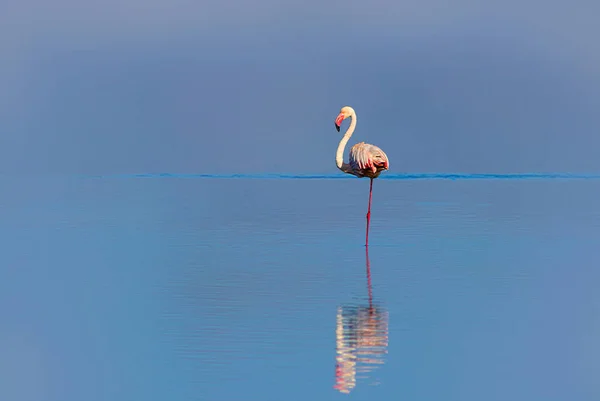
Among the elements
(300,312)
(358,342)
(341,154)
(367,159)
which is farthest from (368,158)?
(358,342)

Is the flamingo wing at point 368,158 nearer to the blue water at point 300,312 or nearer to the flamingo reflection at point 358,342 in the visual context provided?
the blue water at point 300,312

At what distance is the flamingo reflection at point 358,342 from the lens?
243 inches

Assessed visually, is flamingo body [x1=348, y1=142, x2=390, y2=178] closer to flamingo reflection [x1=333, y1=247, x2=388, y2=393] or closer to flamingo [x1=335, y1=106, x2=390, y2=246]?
flamingo [x1=335, y1=106, x2=390, y2=246]

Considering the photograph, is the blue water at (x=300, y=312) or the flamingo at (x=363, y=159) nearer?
the blue water at (x=300, y=312)

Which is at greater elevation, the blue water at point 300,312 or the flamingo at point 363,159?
the flamingo at point 363,159

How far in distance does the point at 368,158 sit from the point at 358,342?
7.25m

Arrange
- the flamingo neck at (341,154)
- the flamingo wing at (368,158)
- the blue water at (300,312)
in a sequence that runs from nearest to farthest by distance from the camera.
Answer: the blue water at (300,312) → the flamingo wing at (368,158) → the flamingo neck at (341,154)

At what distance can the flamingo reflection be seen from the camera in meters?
6.17

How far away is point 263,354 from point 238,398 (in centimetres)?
97

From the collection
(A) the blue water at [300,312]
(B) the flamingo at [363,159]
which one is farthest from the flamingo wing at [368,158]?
(A) the blue water at [300,312]

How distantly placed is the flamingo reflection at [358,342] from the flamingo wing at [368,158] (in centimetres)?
558

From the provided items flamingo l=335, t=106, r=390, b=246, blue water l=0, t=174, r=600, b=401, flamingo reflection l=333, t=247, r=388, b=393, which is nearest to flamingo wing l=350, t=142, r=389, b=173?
flamingo l=335, t=106, r=390, b=246

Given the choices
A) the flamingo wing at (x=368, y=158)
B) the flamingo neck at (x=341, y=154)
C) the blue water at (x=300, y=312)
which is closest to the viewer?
the blue water at (x=300, y=312)

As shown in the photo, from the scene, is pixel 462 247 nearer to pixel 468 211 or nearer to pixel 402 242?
pixel 402 242
